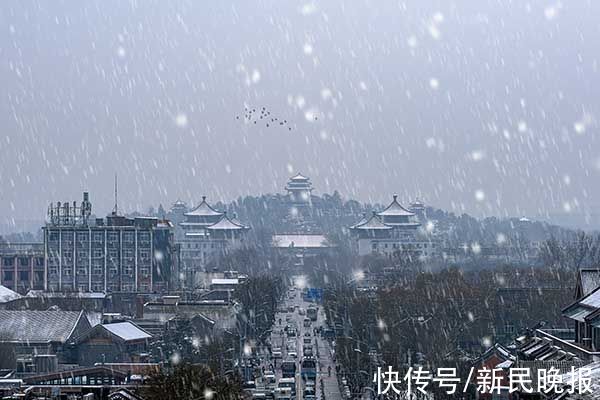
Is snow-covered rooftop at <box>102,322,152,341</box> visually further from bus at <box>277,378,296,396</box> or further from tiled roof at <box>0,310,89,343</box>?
bus at <box>277,378,296,396</box>

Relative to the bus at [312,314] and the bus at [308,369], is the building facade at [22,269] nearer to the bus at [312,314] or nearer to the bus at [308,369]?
the bus at [312,314]

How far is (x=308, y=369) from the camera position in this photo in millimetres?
40656

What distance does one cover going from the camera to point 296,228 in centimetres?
16938

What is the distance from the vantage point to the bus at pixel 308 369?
39869mm

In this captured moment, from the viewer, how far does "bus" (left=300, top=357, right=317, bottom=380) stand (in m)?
39.9

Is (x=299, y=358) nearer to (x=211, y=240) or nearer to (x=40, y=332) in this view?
(x=40, y=332)

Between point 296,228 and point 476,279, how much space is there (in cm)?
10214

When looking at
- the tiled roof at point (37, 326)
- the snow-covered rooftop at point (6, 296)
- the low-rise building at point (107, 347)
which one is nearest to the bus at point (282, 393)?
the low-rise building at point (107, 347)

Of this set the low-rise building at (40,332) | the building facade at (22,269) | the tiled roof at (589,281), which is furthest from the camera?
the building facade at (22,269)

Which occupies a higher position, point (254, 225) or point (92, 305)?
point (254, 225)

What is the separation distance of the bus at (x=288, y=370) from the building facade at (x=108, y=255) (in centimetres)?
3254

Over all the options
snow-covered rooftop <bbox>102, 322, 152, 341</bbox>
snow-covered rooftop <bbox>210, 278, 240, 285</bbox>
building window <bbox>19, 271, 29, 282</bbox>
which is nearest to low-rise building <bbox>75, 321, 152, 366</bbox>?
snow-covered rooftop <bbox>102, 322, 152, 341</bbox>

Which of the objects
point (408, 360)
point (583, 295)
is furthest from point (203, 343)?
point (583, 295)

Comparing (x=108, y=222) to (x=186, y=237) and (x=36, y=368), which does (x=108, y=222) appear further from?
(x=186, y=237)
